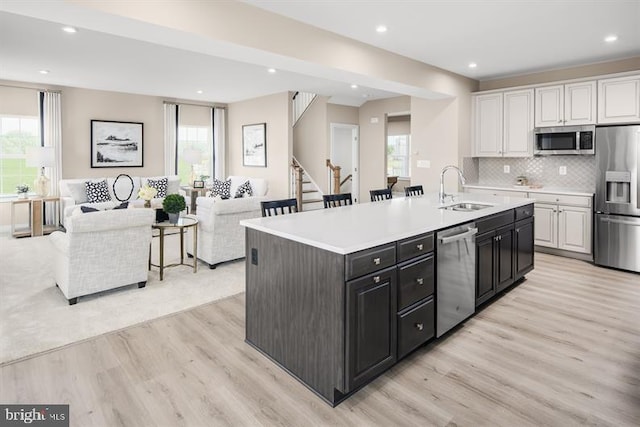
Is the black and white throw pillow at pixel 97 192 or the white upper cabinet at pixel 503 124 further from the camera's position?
the black and white throw pillow at pixel 97 192

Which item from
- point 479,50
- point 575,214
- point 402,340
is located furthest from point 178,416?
point 575,214

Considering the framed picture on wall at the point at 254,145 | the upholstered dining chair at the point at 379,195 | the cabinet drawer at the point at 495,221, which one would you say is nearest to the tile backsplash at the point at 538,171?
the upholstered dining chair at the point at 379,195

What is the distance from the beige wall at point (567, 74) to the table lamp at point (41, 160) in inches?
302

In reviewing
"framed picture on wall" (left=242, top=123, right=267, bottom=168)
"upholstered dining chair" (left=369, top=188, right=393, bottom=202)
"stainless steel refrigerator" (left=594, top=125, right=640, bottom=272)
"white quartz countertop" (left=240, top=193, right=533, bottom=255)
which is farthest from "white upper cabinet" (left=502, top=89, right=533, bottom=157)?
"framed picture on wall" (left=242, top=123, right=267, bottom=168)

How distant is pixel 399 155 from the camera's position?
1191 cm

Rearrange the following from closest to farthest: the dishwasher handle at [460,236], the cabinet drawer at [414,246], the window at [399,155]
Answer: the cabinet drawer at [414,246] → the dishwasher handle at [460,236] → the window at [399,155]

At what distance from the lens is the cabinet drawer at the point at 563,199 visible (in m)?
5.11

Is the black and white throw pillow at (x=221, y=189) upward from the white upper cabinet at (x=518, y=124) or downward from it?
downward

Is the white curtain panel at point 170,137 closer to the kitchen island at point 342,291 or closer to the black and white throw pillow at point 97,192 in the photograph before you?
the black and white throw pillow at point 97,192

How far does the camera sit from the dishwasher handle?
9.18 ft

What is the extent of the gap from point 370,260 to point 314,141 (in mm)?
7649

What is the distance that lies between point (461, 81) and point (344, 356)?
17.8 ft
